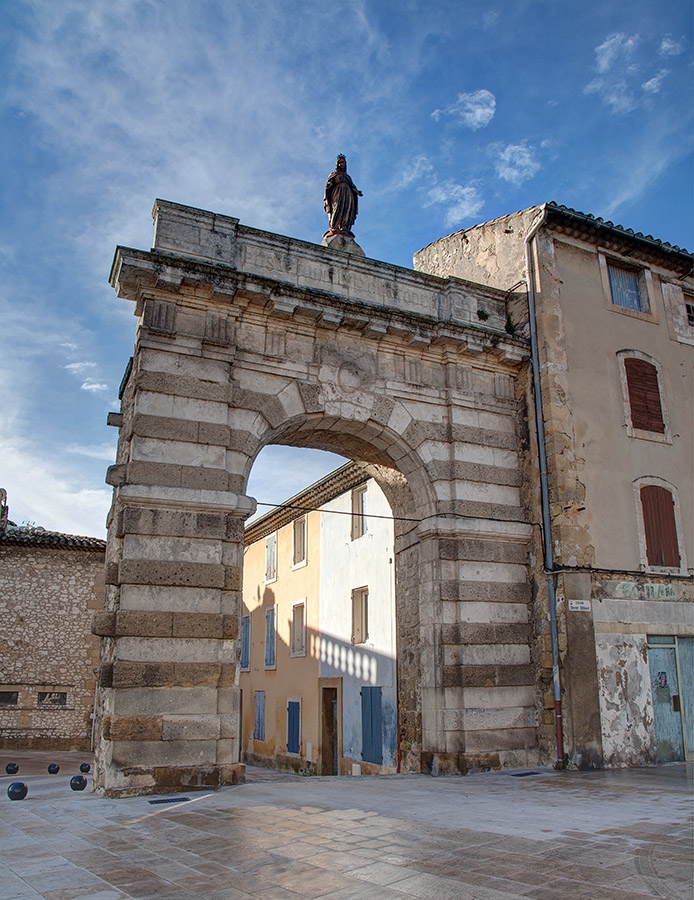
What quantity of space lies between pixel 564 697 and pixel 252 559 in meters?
15.6

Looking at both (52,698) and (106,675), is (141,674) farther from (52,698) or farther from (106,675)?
(52,698)

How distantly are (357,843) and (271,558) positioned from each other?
17373mm

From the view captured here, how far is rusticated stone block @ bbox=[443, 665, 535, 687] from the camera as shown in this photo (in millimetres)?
9875

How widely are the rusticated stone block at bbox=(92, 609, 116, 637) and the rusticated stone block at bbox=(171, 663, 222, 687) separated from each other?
80 cm

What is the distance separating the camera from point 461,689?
388 inches

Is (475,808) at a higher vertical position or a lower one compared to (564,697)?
lower

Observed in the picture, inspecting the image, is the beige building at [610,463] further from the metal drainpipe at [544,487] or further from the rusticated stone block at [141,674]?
the rusticated stone block at [141,674]

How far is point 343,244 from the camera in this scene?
11617 millimetres

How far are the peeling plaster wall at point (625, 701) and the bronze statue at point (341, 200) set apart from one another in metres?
7.35

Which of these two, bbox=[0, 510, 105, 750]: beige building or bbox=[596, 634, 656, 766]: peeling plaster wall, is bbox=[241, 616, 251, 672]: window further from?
bbox=[596, 634, 656, 766]: peeling plaster wall

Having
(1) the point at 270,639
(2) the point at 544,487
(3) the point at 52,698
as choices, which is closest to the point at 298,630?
(1) the point at 270,639

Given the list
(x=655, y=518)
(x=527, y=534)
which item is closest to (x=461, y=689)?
(x=527, y=534)

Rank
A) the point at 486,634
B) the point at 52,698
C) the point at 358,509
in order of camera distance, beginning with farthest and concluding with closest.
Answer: the point at 52,698
the point at 358,509
the point at 486,634

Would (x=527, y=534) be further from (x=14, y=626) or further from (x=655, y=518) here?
(x=14, y=626)
